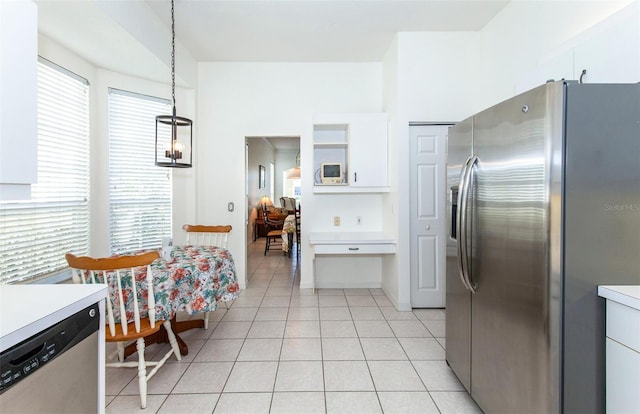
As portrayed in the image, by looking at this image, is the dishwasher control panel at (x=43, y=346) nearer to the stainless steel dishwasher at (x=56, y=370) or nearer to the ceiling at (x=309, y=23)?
the stainless steel dishwasher at (x=56, y=370)

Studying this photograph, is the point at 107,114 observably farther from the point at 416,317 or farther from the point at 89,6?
the point at 416,317

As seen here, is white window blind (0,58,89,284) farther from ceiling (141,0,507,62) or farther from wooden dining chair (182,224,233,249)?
ceiling (141,0,507,62)

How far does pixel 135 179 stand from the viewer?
3295mm

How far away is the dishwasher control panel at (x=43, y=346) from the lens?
0.76 metres

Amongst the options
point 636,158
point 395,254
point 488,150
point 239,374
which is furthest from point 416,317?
point 636,158

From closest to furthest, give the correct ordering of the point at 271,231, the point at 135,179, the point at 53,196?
the point at 53,196 → the point at 135,179 → the point at 271,231

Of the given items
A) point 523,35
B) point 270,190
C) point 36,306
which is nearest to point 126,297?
point 36,306

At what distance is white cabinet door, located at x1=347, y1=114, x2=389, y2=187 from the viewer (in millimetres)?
3576

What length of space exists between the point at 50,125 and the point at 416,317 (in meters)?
3.74

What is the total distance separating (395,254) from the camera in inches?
131

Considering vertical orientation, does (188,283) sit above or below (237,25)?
below

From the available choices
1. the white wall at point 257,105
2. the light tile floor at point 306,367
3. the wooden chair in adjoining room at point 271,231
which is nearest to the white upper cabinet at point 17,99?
the light tile floor at point 306,367

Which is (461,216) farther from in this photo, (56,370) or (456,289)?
(56,370)

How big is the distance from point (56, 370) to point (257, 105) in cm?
350
